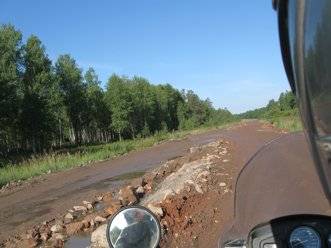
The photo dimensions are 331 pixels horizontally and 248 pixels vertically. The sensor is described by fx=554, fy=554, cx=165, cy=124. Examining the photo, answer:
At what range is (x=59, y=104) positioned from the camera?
55312 millimetres

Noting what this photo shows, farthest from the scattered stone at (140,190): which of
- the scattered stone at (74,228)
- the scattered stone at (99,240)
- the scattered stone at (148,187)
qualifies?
the scattered stone at (99,240)

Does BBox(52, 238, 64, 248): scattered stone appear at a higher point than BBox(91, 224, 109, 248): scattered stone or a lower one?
lower

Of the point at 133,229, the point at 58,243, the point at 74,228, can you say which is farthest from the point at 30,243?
the point at 133,229

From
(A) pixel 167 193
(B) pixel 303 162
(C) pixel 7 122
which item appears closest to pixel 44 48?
(C) pixel 7 122

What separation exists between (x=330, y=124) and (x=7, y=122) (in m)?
→ 46.2

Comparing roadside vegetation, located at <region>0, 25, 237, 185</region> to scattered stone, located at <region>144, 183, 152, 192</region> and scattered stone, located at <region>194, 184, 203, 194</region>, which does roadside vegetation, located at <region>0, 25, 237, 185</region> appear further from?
scattered stone, located at <region>194, 184, 203, 194</region>

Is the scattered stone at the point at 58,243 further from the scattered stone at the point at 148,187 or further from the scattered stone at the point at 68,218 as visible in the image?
the scattered stone at the point at 148,187

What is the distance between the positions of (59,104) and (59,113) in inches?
145

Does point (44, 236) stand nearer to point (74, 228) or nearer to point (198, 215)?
point (74, 228)

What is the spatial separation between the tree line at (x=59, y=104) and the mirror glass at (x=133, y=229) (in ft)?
133

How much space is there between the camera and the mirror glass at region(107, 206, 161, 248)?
218 cm

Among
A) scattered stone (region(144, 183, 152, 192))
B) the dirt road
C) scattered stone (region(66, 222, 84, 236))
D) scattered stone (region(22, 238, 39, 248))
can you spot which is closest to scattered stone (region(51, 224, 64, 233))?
scattered stone (region(66, 222, 84, 236))

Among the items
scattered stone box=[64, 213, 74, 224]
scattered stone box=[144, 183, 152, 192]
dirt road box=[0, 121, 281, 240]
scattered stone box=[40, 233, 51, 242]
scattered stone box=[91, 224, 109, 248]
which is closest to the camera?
scattered stone box=[91, 224, 109, 248]

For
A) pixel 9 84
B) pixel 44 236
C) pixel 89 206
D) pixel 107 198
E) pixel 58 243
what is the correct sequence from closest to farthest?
pixel 58 243 < pixel 44 236 < pixel 89 206 < pixel 107 198 < pixel 9 84
